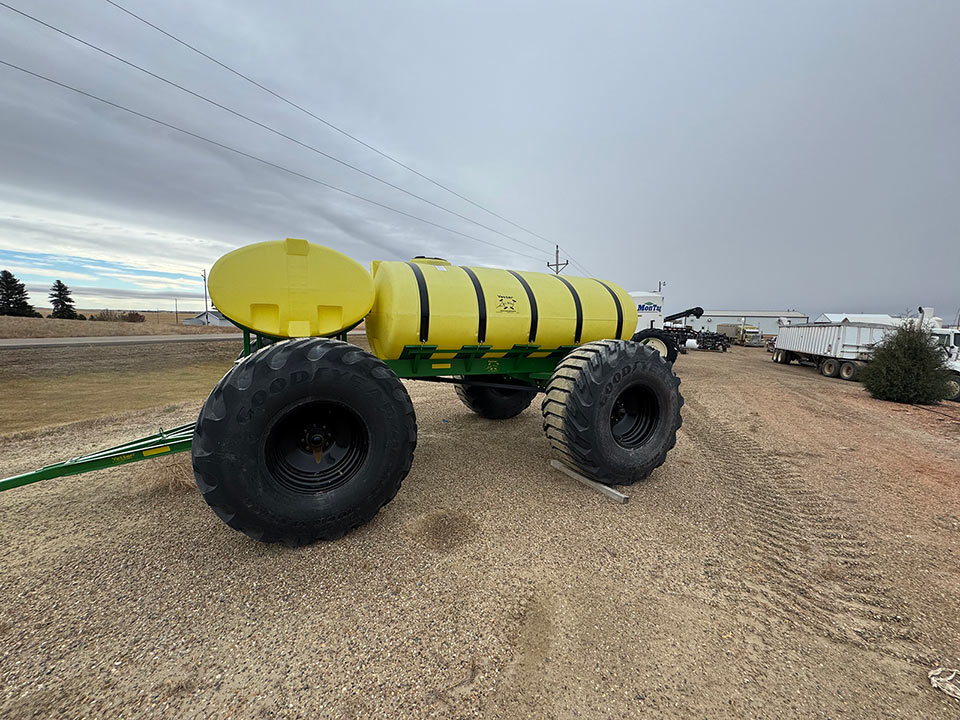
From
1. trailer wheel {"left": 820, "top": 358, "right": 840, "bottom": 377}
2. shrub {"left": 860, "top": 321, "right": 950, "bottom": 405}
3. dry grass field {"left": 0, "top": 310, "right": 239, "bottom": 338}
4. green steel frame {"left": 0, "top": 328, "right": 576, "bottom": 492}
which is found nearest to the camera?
green steel frame {"left": 0, "top": 328, "right": 576, "bottom": 492}

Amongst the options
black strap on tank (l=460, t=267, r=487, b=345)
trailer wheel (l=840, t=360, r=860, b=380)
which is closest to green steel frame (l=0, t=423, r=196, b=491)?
black strap on tank (l=460, t=267, r=487, b=345)

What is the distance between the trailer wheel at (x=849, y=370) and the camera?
15.0 metres

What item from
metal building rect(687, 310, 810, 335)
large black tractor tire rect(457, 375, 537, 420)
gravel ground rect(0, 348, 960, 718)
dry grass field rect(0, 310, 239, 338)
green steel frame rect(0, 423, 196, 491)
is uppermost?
metal building rect(687, 310, 810, 335)

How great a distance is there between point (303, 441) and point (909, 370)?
48.6ft

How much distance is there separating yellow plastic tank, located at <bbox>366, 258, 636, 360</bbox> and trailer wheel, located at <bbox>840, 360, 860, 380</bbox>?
16809 mm

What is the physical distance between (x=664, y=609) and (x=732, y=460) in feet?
10.9

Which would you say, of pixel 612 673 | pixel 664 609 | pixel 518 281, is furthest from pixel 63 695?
pixel 518 281

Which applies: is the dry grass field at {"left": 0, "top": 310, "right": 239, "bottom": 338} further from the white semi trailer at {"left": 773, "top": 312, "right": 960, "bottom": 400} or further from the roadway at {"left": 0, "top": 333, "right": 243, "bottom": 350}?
the white semi trailer at {"left": 773, "top": 312, "right": 960, "bottom": 400}

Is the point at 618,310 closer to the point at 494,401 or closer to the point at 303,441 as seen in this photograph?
the point at 494,401

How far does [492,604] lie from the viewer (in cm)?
222

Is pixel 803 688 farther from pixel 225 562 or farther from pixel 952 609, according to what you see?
pixel 225 562

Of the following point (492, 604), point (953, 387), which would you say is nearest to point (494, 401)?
point (492, 604)

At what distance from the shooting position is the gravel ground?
1.71 metres

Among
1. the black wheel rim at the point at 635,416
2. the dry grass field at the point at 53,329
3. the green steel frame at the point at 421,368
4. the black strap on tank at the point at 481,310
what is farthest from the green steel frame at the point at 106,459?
the dry grass field at the point at 53,329
